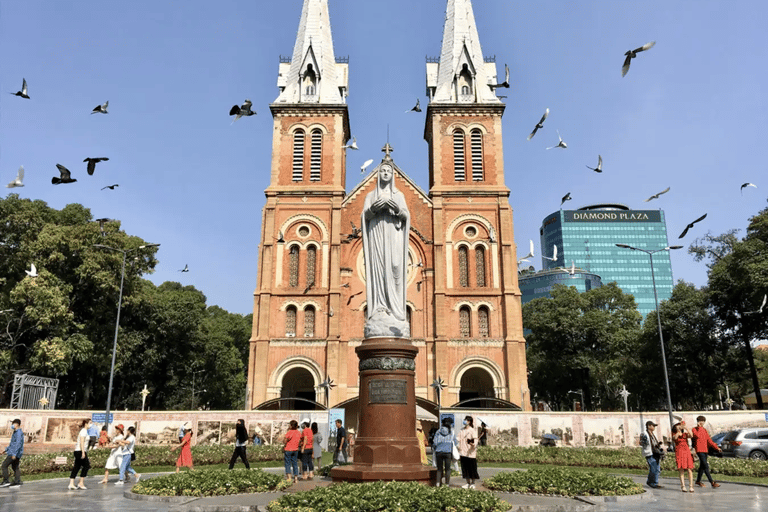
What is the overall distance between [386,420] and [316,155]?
3144 centimetres

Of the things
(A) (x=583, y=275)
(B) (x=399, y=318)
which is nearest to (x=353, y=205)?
(B) (x=399, y=318)

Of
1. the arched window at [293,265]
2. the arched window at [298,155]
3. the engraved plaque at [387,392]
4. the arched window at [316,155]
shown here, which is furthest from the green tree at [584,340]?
the engraved plaque at [387,392]

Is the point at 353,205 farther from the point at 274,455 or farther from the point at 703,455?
the point at 703,455

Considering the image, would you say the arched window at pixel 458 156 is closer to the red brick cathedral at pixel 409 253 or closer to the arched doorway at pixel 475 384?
the red brick cathedral at pixel 409 253

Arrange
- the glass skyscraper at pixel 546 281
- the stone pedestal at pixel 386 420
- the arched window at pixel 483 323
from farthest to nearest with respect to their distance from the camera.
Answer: the glass skyscraper at pixel 546 281 < the arched window at pixel 483 323 < the stone pedestal at pixel 386 420

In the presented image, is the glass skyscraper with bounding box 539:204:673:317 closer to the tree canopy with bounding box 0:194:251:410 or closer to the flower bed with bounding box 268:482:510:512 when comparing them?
the tree canopy with bounding box 0:194:251:410

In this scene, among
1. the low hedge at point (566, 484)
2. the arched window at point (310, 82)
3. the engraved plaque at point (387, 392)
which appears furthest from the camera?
the arched window at point (310, 82)

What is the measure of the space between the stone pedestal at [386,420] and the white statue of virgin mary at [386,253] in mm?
746

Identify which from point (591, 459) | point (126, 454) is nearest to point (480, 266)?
point (591, 459)

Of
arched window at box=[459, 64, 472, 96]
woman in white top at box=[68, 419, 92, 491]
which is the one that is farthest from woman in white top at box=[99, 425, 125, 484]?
arched window at box=[459, 64, 472, 96]

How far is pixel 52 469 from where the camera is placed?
15914 millimetres

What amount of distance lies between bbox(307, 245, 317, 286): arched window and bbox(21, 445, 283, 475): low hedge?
16.6 m

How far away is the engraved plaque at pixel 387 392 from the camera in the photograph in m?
10.6

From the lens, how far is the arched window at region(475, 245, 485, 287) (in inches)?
1476
